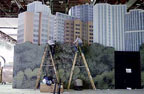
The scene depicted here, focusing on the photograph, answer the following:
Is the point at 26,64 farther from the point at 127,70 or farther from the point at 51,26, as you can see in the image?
the point at 127,70

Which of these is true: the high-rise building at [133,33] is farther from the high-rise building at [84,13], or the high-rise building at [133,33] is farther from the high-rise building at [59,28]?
the high-rise building at [59,28]

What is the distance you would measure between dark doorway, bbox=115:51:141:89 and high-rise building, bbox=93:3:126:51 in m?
0.30

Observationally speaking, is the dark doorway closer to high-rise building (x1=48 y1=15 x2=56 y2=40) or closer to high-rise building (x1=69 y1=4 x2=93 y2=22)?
high-rise building (x1=69 y1=4 x2=93 y2=22)

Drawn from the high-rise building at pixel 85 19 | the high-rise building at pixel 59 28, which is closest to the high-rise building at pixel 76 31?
the high-rise building at pixel 85 19

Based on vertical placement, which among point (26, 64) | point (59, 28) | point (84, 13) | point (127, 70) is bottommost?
point (127, 70)

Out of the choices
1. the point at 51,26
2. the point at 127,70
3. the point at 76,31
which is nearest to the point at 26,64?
the point at 51,26

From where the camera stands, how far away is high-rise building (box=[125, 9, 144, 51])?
6.48 meters

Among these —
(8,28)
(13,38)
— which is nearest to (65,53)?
(8,28)

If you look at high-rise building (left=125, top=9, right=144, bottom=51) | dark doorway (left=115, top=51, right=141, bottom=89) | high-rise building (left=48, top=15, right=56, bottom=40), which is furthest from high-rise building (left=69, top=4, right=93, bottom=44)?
high-rise building (left=125, top=9, right=144, bottom=51)

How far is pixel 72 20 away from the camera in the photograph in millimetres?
6652

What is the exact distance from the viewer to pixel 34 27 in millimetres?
6305

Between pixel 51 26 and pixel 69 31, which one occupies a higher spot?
pixel 51 26

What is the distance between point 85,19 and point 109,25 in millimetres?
850

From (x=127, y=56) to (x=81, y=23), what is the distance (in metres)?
1.89
